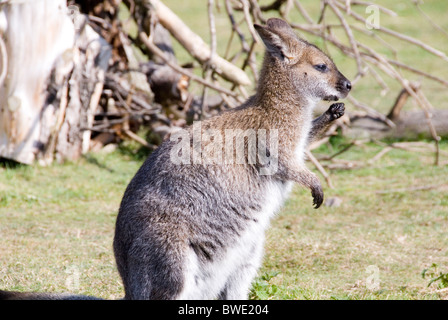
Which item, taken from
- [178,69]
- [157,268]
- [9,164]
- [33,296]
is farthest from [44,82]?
[157,268]

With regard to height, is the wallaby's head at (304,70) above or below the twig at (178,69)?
above

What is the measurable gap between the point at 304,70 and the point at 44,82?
381cm

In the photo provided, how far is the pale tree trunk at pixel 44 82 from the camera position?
729 centimetres

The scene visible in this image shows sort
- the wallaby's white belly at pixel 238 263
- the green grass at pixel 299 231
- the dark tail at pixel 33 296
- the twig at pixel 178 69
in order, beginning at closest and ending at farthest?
the dark tail at pixel 33 296 → the wallaby's white belly at pixel 238 263 → the green grass at pixel 299 231 → the twig at pixel 178 69

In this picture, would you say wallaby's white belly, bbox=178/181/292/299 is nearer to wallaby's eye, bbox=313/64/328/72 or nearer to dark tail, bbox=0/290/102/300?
dark tail, bbox=0/290/102/300

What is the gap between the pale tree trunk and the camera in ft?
23.9

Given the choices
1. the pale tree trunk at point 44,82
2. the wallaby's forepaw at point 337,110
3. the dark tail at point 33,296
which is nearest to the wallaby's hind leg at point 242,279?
the dark tail at point 33,296

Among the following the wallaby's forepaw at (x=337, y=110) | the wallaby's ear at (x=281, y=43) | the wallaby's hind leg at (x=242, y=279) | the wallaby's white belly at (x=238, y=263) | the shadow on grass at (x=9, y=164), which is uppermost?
the wallaby's ear at (x=281, y=43)

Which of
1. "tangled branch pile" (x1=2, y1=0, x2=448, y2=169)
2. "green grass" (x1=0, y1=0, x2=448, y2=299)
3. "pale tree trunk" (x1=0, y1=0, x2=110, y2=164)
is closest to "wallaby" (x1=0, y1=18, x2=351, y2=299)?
"green grass" (x1=0, y1=0, x2=448, y2=299)

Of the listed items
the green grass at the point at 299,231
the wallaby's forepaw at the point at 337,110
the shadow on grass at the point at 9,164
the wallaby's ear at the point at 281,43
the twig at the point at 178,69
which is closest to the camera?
the wallaby's ear at the point at 281,43

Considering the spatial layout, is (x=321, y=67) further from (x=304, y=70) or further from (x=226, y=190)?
(x=226, y=190)

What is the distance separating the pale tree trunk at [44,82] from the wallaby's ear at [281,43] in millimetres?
3498

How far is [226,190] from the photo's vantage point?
4.09 m

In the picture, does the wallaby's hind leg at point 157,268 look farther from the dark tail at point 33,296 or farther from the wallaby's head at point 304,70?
the wallaby's head at point 304,70
